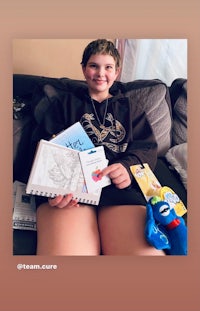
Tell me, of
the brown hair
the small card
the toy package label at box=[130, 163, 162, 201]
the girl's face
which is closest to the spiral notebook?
the small card

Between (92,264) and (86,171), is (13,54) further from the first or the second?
(92,264)

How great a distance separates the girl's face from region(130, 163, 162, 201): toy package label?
→ 34 cm

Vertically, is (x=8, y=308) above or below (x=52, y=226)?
below

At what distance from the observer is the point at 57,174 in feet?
7.23

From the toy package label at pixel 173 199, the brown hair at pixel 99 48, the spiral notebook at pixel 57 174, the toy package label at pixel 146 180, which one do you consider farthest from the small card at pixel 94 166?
the brown hair at pixel 99 48

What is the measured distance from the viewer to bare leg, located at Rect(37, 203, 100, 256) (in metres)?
2.15

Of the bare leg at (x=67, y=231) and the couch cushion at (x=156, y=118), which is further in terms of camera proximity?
the couch cushion at (x=156, y=118)

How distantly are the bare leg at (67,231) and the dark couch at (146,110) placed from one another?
61mm

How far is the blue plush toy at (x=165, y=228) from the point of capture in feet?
7.11

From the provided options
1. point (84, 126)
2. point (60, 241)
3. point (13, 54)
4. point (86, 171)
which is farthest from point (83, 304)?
point (13, 54)

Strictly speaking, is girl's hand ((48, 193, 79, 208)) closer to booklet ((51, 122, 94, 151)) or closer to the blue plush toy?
booklet ((51, 122, 94, 151))

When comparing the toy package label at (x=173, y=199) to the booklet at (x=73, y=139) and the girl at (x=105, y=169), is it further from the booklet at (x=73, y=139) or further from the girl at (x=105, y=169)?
the booklet at (x=73, y=139)

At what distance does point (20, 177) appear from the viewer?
7.25 ft
